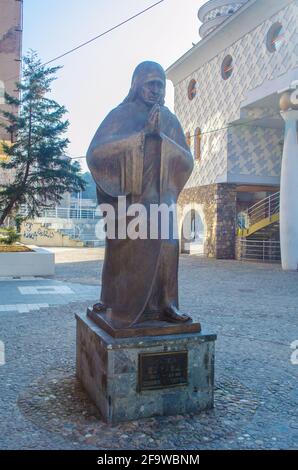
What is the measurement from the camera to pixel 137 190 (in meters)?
3.38

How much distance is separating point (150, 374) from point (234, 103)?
652 inches

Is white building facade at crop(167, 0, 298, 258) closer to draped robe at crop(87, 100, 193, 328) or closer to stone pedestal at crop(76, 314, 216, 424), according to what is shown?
draped robe at crop(87, 100, 193, 328)

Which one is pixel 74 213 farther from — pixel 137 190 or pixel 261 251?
pixel 137 190

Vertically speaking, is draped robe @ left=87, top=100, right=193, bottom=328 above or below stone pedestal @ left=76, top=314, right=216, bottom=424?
above

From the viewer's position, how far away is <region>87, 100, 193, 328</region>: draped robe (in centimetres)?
334

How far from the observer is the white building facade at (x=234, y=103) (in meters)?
15.6

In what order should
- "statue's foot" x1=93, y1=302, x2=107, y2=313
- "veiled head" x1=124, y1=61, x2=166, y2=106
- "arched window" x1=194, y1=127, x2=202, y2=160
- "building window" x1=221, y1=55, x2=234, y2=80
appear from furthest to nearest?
"arched window" x1=194, y1=127, x2=202, y2=160, "building window" x1=221, y1=55, x2=234, y2=80, "statue's foot" x1=93, y1=302, x2=107, y2=313, "veiled head" x1=124, y1=61, x2=166, y2=106

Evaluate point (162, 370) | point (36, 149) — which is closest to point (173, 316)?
point (162, 370)

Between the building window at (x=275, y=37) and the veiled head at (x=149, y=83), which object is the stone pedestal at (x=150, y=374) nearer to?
the veiled head at (x=149, y=83)

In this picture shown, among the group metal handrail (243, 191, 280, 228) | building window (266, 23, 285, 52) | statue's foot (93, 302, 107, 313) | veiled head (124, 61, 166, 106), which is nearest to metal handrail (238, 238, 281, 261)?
metal handrail (243, 191, 280, 228)

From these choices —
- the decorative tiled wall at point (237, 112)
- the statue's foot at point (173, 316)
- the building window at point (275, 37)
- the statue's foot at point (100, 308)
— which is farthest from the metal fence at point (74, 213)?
the statue's foot at point (173, 316)

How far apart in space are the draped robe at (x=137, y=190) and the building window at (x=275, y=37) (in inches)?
544

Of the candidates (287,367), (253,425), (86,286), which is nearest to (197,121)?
(86,286)

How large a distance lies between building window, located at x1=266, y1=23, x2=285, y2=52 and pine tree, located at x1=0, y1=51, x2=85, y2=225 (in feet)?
25.6
